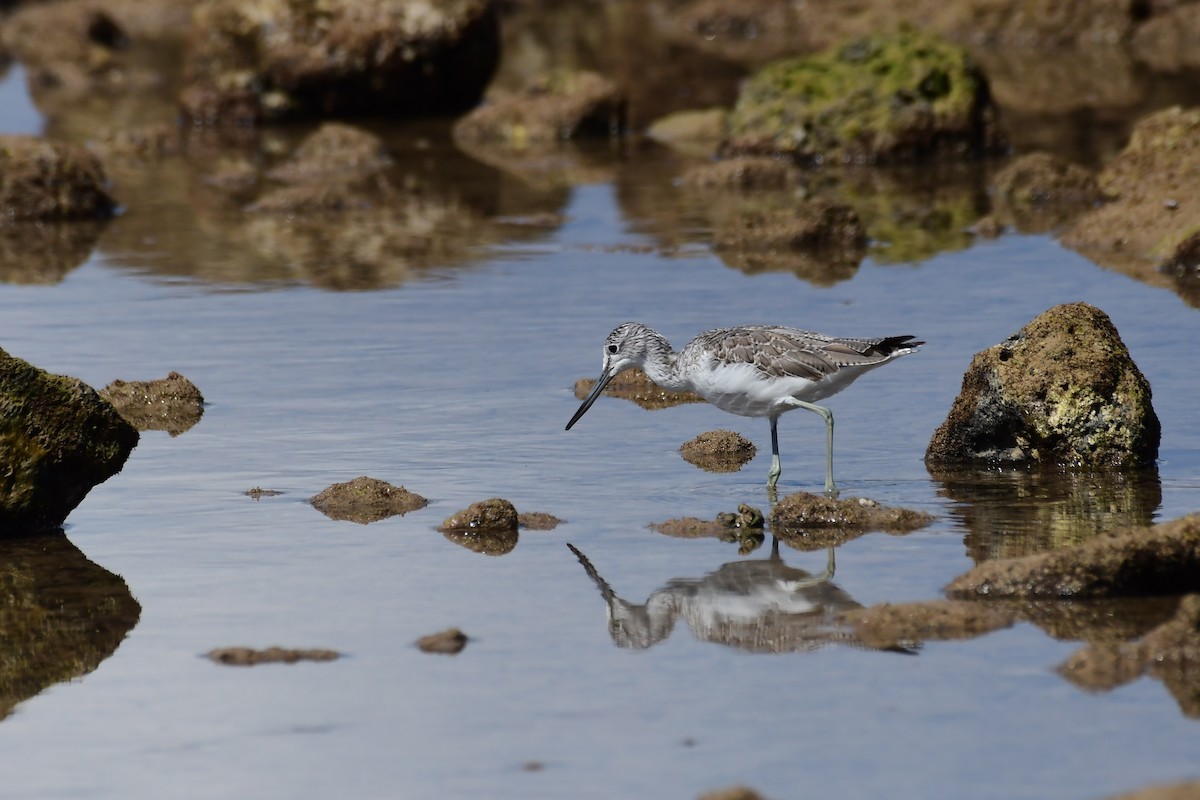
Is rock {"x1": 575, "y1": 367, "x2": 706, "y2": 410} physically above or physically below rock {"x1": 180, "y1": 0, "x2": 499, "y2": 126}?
below

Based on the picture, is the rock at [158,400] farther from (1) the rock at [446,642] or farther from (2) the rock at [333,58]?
(2) the rock at [333,58]

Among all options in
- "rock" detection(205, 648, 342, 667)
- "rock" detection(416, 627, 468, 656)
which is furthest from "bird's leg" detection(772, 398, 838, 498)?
"rock" detection(205, 648, 342, 667)

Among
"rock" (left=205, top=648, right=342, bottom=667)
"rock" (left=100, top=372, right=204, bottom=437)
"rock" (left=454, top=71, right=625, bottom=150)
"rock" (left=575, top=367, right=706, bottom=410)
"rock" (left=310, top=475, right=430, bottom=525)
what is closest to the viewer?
"rock" (left=205, top=648, right=342, bottom=667)

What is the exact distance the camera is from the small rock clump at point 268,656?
8.86 m

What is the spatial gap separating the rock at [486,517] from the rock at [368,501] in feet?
2.00

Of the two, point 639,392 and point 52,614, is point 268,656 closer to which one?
point 52,614

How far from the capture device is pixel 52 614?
984 centimetres

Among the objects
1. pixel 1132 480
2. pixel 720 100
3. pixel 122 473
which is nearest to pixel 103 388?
pixel 122 473

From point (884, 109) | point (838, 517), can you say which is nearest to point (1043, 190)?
point (884, 109)

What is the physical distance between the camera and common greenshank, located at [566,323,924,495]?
1154 centimetres

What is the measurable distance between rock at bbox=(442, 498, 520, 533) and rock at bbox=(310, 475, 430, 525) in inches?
23.9

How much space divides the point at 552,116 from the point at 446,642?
21.1 metres

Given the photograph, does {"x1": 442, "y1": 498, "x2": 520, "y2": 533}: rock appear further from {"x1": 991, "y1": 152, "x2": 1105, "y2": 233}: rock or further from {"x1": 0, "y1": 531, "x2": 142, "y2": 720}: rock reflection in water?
{"x1": 991, "y1": 152, "x2": 1105, "y2": 233}: rock

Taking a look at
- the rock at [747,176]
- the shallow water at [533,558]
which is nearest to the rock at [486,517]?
the shallow water at [533,558]
